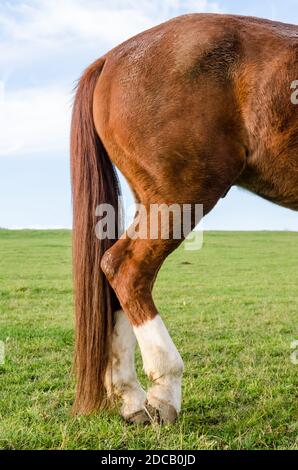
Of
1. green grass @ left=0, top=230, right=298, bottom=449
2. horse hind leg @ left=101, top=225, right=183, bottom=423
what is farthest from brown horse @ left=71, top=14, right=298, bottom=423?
green grass @ left=0, top=230, right=298, bottom=449

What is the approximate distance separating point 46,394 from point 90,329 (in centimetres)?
122

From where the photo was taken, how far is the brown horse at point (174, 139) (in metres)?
3.40

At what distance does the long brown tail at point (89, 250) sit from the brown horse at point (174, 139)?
0.01 m

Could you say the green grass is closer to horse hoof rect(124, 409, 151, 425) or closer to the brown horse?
horse hoof rect(124, 409, 151, 425)

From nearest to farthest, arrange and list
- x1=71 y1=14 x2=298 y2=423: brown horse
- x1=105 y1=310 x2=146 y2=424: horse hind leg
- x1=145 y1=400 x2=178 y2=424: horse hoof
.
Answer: x1=71 y1=14 x2=298 y2=423: brown horse < x1=145 y1=400 x2=178 y2=424: horse hoof < x1=105 y1=310 x2=146 y2=424: horse hind leg

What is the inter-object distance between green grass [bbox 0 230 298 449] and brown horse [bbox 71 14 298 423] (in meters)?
0.36

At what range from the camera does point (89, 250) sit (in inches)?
150

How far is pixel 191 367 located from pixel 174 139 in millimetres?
3035

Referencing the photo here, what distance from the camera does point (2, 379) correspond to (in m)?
5.16

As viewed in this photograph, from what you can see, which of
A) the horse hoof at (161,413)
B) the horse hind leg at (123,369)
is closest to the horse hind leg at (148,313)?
the horse hoof at (161,413)

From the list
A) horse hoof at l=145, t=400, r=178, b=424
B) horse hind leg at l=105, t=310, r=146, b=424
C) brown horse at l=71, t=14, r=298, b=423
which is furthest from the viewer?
horse hind leg at l=105, t=310, r=146, b=424

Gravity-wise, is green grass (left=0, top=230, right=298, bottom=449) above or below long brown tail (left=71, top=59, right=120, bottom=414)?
below

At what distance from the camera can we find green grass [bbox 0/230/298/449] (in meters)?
3.40

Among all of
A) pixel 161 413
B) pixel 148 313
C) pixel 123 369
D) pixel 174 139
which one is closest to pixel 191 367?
pixel 123 369
